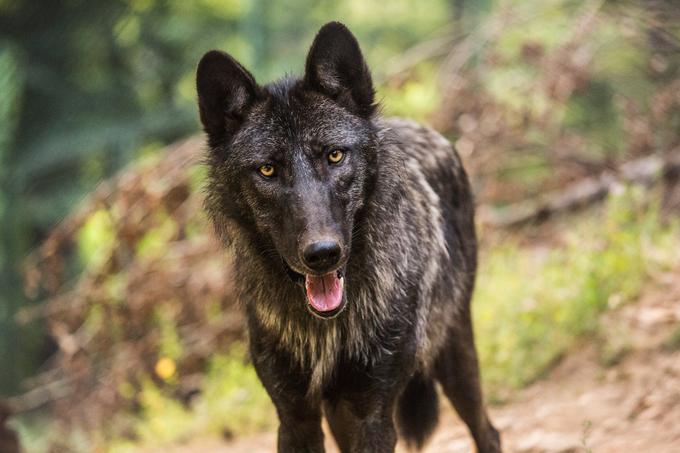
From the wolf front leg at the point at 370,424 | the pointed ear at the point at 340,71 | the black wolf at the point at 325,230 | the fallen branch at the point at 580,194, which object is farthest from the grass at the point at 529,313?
the pointed ear at the point at 340,71

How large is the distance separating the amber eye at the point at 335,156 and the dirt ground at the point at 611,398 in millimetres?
1928

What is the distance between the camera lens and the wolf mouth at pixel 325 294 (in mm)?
3033

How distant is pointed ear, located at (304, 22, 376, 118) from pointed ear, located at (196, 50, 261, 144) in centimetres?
25

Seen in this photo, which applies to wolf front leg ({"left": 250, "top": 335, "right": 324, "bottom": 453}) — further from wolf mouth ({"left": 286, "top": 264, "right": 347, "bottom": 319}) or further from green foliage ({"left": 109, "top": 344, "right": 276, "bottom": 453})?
green foliage ({"left": 109, "top": 344, "right": 276, "bottom": 453})

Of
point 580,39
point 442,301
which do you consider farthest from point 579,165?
point 442,301

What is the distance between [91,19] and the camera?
9.73 m

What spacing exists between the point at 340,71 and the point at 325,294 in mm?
917

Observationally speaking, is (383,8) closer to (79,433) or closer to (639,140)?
(639,140)

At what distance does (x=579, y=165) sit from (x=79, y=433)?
5017 millimetres

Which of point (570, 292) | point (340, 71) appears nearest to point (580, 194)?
point (570, 292)

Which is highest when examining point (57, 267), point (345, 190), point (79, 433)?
point (345, 190)

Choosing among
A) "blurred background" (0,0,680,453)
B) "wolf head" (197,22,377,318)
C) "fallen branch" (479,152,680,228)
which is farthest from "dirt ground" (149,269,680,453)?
"wolf head" (197,22,377,318)

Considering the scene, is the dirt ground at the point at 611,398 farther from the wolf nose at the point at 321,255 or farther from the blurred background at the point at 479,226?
the wolf nose at the point at 321,255

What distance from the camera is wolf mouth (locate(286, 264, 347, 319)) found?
3.03 metres
